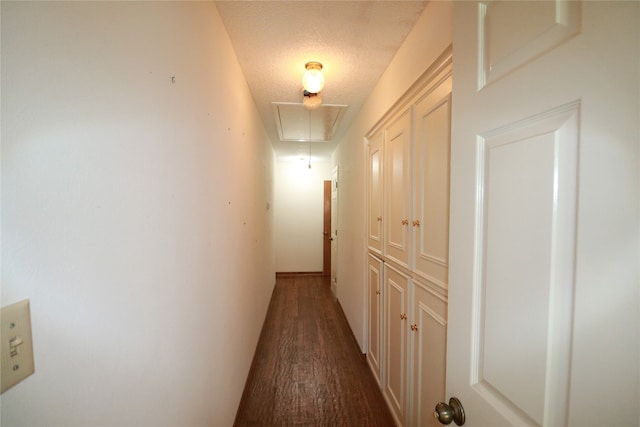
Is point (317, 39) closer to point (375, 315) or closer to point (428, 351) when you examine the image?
Result: point (428, 351)

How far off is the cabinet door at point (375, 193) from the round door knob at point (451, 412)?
1354 mm

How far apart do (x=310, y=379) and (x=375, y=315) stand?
30.5 inches

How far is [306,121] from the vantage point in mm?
2967

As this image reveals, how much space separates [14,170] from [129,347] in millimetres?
473

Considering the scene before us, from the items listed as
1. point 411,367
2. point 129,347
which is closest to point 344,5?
point 129,347

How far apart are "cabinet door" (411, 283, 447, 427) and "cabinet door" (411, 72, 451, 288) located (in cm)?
12

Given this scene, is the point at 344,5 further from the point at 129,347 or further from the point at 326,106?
the point at 129,347

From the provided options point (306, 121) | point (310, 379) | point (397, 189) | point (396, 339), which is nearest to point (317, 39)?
point (397, 189)

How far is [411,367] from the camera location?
4.83 ft

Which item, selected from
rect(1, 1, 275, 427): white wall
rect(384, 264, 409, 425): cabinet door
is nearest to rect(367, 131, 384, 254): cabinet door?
rect(384, 264, 409, 425): cabinet door

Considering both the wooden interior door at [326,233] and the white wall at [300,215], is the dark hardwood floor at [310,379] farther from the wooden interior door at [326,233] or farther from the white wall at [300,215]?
the white wall at [300,215]

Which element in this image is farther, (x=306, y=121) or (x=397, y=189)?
(x=306, y=121)

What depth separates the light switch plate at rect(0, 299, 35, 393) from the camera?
0.36 m

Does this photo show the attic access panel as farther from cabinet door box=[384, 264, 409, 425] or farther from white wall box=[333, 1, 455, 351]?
cabinet door box=[384, 264, 409, 425]
